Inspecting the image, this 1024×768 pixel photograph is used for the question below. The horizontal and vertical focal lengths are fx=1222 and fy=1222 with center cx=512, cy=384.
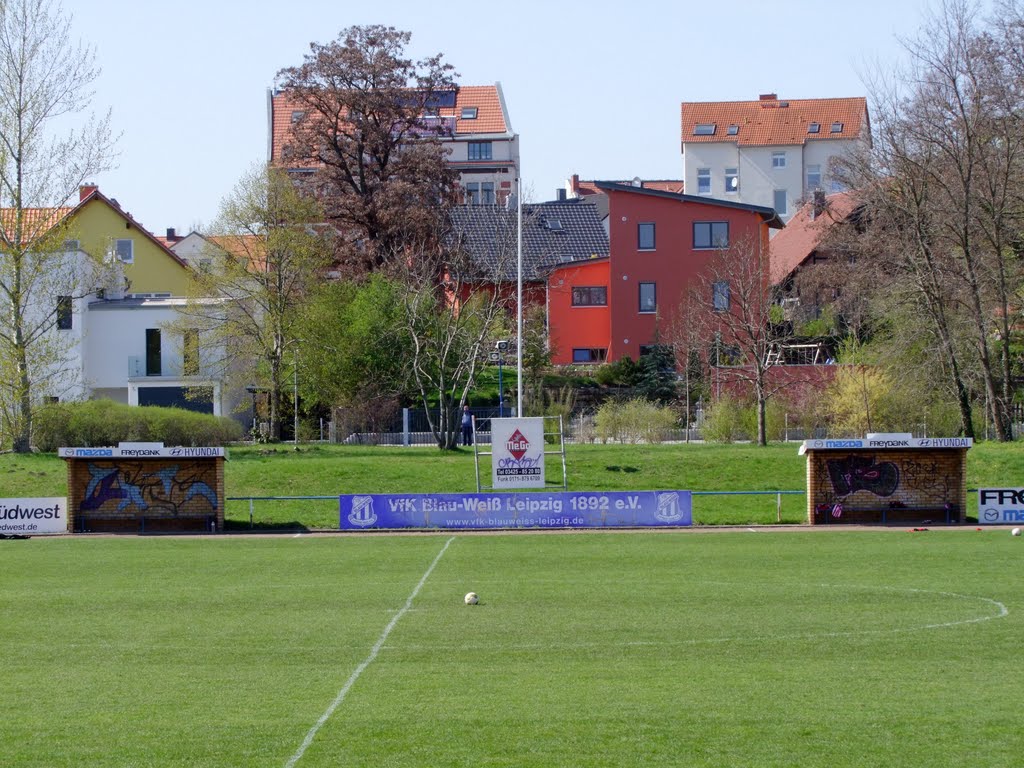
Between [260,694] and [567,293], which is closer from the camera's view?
[260,694]

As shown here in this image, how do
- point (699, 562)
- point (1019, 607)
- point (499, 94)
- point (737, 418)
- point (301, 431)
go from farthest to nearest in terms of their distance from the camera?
point (499, 94), point (301, 431), point (737, 418), point (699, 562), point (1019, 607)

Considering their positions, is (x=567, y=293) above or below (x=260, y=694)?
above

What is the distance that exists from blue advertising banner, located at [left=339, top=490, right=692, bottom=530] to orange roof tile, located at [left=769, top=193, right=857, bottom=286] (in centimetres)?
2737

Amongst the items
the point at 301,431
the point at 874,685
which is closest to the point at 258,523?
the point at 301,431

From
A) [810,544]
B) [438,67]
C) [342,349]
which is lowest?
[810,544]

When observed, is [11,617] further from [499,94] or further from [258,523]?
[499,94]

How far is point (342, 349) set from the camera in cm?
5100

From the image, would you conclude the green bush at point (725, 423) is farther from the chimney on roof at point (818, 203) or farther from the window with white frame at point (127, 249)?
the window with white frame at point (127, 249)

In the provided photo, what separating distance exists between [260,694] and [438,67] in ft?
177

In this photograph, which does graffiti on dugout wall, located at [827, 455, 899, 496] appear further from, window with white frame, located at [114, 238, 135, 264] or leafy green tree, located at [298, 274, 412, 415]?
window with white frame, located at [114, 238, 135, 264]

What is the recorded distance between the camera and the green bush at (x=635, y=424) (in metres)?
46.6

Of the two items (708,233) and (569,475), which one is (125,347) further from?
(569,475)

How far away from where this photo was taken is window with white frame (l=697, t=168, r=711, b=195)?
9038cm

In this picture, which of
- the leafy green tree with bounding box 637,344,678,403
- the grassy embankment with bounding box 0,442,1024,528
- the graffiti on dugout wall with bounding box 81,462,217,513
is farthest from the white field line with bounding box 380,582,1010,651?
the leafy green tree with bounding box 637,344,678,403
